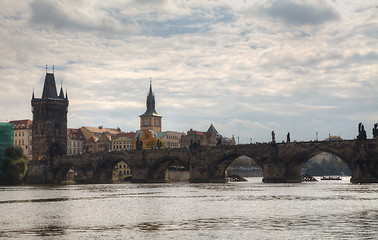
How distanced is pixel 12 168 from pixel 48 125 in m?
39.9

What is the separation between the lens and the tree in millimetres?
121562

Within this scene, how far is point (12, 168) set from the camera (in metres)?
121

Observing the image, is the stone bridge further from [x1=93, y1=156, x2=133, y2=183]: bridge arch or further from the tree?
the tree

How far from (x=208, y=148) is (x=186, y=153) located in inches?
224

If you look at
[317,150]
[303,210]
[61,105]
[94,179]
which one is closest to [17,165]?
[94,179]

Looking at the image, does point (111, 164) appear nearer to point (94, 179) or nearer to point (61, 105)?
point (94, 179)

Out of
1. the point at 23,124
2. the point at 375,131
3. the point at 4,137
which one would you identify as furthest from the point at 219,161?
the point at 23,124

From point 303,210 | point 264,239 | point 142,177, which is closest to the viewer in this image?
point 264,239

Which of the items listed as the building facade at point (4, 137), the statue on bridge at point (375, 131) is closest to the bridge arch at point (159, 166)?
the building facade at point (4, 137)

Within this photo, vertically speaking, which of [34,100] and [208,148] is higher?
[34,100]

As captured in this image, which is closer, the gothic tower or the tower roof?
the gothic tower

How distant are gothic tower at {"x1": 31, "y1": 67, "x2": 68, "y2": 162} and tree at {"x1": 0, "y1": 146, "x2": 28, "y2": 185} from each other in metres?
33.4

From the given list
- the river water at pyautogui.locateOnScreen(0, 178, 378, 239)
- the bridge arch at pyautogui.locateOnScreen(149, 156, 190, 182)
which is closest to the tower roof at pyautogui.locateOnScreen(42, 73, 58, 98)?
the bridge arch at pyautogui.locateOnScreen(149, 156, 190, 182)

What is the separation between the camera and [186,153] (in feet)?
402
